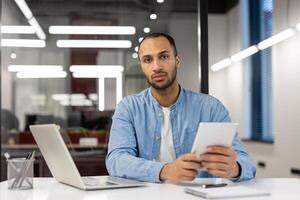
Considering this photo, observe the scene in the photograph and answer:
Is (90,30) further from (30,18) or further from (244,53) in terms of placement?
(244,53)

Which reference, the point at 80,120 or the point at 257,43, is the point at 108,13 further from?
the point at 257,43

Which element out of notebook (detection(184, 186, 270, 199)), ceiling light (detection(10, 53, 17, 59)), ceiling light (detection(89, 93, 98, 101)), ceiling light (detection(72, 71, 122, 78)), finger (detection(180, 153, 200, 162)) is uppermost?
ceiling light (detection(10, 53, 17, 59))

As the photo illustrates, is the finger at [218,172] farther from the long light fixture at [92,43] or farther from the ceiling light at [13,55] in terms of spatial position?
the ceiling light at [13,55]

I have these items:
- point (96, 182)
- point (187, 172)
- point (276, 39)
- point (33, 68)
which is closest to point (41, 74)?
point (33, 68)

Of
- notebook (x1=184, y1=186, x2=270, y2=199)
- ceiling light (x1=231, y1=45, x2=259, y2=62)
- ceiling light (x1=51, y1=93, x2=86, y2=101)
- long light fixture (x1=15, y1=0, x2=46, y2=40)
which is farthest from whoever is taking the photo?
ceiling light (x1=231, y1=45, x2=259, y2=62)

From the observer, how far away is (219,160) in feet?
5.11

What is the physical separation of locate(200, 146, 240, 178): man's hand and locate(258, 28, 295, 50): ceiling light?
10.8 feet

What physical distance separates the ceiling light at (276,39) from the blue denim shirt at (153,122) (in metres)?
2.79

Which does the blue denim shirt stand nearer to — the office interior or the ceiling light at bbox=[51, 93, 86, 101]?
the office interior

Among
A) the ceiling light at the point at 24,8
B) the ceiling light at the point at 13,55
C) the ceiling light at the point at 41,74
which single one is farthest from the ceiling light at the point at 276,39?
the ceiling light at the point at 13,55

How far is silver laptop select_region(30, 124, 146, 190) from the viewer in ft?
4.84

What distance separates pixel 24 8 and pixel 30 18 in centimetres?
68

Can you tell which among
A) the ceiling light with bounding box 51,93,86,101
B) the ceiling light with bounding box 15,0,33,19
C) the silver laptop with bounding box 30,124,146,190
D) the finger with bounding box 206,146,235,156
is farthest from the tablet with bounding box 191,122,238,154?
the ceiling light with bounding box 51,93,86,101

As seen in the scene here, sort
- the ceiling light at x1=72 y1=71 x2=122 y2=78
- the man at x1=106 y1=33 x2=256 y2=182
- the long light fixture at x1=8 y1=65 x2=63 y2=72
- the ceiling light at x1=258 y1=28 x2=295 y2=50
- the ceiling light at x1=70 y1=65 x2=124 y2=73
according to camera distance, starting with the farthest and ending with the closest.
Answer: the long light fixture at x1=8 y1=65 x2=63 y2=72 → the ceiling light at x1=72 y1=71 x2=122 y2=78 → the ceiling light at x1=70 y1=65 x2=124 y2=73 → the ceiling light at x1=258 y1=28 x2=295 y2=50 → the man at x1=106 y1=33 x2=256 y2=182
